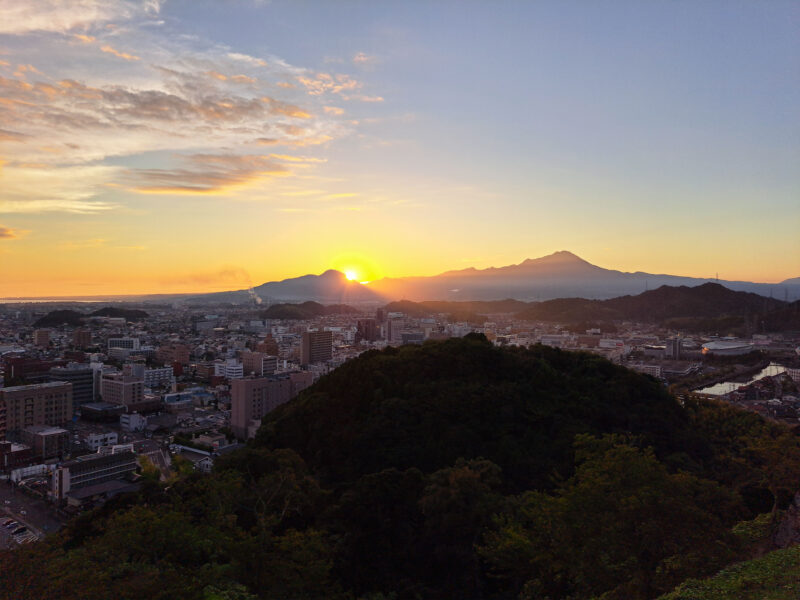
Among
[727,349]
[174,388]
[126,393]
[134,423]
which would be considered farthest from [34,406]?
[727,349]

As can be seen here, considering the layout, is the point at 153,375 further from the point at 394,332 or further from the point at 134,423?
the point at 394,332

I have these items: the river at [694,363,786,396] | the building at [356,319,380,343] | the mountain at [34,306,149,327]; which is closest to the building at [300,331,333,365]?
the building at [356,319,380,343]

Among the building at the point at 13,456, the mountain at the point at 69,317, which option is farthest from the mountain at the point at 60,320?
the building at the point at 13,456

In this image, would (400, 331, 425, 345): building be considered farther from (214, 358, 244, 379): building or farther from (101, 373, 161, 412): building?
(101, 373, 161, 412): building

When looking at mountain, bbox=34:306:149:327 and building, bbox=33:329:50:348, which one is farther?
mountain, bbox=34:306:149:327

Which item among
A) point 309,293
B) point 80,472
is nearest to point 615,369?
point 80,472

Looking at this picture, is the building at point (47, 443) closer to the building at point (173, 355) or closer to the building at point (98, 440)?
the building at point (98, 440)

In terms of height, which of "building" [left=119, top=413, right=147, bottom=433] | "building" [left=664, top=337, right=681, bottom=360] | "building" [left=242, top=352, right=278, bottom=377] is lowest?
"building" [left=119, top=413, right=147, bottom=433]
